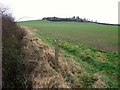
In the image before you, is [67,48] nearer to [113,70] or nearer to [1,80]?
[113,70]

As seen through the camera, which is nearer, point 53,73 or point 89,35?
point 53,73

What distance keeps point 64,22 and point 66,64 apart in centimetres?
3456

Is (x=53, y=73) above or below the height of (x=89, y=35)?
below

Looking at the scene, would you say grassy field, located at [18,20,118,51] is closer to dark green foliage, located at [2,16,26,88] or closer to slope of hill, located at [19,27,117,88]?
slope of hill, located at [19,27,117,88]

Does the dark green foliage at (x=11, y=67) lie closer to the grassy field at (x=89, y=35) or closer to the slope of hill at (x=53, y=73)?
the slope of hill at (x=53, y=73)

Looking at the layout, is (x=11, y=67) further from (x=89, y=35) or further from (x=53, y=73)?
(x=89, y=35)

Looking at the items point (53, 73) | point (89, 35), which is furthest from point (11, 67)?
point (89, 35)

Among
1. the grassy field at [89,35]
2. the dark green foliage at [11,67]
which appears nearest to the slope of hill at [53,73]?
the dark green foliage at [11,67]

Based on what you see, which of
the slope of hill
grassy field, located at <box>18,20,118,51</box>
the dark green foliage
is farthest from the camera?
grassy field, located at <box>18,20,118,51</box>

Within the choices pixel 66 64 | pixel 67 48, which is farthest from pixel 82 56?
pixel 66 64

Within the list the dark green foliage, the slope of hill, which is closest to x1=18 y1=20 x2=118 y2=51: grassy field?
the slope of hill

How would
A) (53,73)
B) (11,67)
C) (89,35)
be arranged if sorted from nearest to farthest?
(11,67) → (53,73) → (89,35)

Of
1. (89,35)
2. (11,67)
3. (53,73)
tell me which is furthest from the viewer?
(89,35)

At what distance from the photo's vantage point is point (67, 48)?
19484mm
